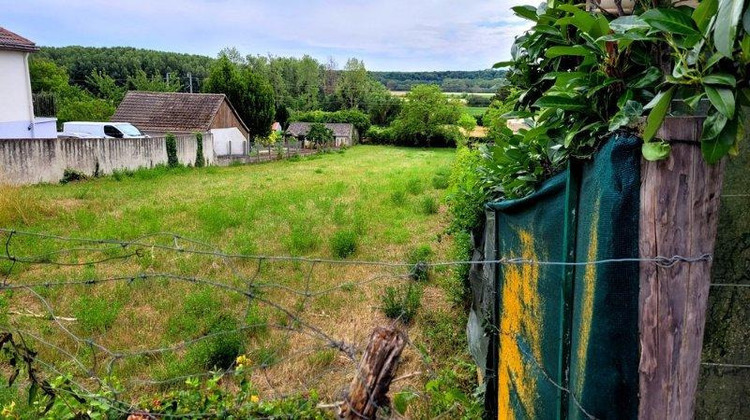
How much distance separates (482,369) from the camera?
3.10m

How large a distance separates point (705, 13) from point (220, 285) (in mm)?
2142

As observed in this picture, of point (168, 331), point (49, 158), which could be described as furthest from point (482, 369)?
point (49, 158)

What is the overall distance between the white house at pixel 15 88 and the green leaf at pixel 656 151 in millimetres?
Answer: 20597

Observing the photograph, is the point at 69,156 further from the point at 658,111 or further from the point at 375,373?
the point at 658,111

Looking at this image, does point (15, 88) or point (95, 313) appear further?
point (15, 88)

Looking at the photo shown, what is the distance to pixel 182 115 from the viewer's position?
27.2 metres

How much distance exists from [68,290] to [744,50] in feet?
19.6

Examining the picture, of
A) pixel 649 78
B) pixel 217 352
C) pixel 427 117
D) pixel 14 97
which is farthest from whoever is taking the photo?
pixel 427 117

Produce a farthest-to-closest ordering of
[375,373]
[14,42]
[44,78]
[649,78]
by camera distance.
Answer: [44,78]
[14,42]
[375,373]
[649,78]

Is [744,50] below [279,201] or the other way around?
the other way around

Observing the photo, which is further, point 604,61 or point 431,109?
point 431,109

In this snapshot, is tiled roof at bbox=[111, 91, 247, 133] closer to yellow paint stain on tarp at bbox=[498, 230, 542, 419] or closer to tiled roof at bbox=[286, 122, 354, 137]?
tiled roof at bbox=[286, 122, 354, 137]

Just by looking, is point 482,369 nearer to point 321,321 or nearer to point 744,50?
point 321,321

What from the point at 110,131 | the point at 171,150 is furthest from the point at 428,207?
the point at 110,131
